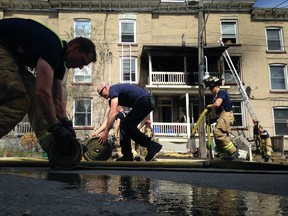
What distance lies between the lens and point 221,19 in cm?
2370

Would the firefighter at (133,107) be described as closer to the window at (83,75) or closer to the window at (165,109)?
the window at (165,109)

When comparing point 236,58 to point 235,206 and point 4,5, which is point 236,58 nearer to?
point 4,5

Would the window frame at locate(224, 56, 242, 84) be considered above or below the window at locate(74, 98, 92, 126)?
above

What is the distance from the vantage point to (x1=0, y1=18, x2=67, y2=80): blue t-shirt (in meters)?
2.77

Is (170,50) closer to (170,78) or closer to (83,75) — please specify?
(170,78)

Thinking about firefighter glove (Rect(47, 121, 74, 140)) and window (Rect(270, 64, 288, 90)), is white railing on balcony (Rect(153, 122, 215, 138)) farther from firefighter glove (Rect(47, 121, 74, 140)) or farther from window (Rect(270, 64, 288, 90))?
→ firefighter glove (Rect(47, 121, 74, 140))

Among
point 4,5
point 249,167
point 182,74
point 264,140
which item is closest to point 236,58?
point 182,74

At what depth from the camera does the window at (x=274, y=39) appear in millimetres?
23844

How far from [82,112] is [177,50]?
7724 mm

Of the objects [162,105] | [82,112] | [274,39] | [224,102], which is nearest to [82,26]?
[82,112]

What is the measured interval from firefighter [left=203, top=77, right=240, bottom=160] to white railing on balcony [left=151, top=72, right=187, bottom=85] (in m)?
15.2

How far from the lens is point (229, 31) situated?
23.7 metres

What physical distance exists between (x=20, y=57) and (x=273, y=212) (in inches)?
95.0

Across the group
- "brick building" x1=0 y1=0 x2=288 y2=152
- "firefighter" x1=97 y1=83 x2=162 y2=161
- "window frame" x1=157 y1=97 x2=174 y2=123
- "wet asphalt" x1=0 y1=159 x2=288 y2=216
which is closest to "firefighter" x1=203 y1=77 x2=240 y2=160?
"firefighter" x1=97 y1=83 x2=162 y2=161
